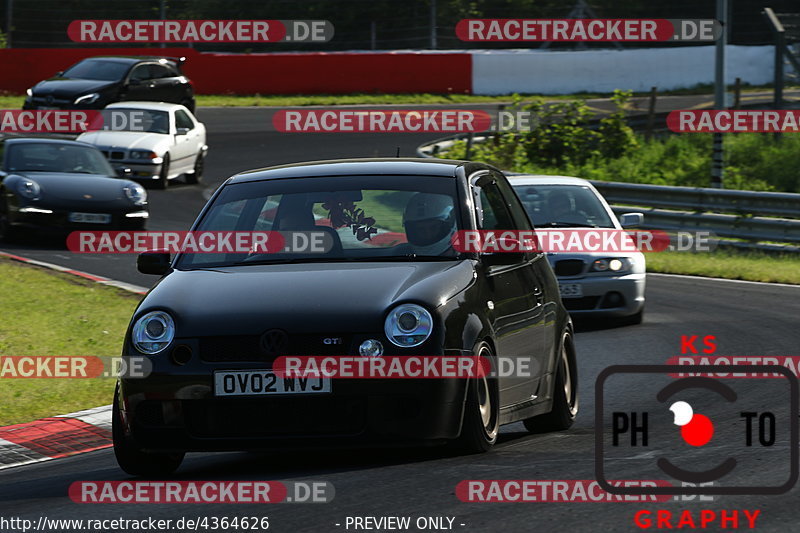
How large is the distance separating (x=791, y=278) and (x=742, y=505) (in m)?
13.7

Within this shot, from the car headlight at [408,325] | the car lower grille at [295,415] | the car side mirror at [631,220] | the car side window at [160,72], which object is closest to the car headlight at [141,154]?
the car side window at [160,72]

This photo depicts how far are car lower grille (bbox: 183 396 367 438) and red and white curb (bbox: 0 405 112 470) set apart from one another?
2334 mm

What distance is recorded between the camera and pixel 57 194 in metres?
19.7

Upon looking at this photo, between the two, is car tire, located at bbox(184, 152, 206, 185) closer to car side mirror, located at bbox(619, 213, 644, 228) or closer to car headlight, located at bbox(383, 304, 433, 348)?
car side mirror, located at bbox(619, 213, 644, 228)

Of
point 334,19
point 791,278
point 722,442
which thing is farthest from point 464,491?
point 334,19

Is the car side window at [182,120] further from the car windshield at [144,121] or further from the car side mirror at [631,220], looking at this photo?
the car side mirror at [631,220]

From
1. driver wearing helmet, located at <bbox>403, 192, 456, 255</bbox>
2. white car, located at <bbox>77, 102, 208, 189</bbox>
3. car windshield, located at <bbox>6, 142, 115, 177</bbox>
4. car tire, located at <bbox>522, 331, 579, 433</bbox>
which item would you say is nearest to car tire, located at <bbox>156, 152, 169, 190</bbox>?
white car, located at <bbox>77, 102, 208, 189</bbox>

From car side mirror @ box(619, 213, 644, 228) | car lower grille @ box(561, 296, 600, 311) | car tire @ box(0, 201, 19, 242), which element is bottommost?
car lower grille @ box(561, 296, 600, 311)

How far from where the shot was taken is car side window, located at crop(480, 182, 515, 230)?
8.27m

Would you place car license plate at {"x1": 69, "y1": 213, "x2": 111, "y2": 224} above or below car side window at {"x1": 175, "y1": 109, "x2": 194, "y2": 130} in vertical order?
below

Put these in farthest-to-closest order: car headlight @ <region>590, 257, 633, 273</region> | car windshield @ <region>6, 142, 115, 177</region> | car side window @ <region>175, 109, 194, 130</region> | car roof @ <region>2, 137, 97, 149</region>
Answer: car side window @ <region>175, 109, 194, 130</region>
car roof @ <region>2, 137, 97, 149</region>
car windshield @ <region>6, 142, 115, 177</region>
car headlight @ <region>590, 257, 633, 273</region>

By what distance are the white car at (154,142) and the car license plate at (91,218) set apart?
18.1 ft

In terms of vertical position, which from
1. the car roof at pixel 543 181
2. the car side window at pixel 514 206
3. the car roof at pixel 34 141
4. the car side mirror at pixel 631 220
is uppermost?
the car side window at pixel 514 206

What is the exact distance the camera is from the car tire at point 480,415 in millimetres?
7027
